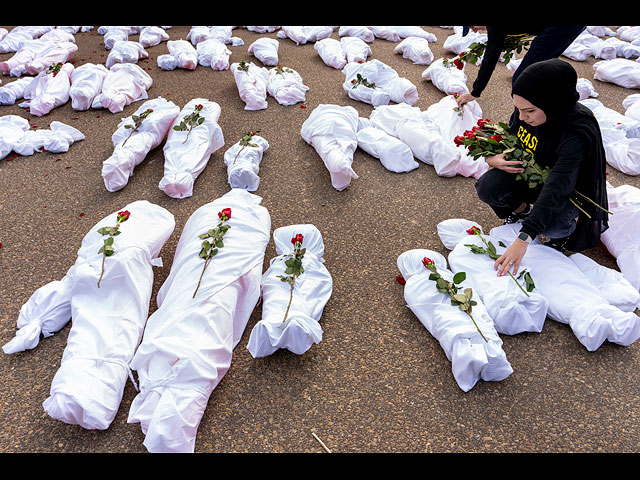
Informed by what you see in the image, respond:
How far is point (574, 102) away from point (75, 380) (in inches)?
112

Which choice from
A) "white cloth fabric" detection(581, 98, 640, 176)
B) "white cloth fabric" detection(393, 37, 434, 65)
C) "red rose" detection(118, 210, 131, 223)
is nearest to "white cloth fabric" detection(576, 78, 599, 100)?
"white cloth fabric" detection(581, 98, 640, 176)

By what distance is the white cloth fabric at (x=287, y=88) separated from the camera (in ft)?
15.3

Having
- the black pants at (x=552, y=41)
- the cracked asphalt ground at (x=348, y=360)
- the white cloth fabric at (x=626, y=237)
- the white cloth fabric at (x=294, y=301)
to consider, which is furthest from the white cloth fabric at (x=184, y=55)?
the white cloth fabric at (x=626, y=237)

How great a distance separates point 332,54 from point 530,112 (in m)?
3.98

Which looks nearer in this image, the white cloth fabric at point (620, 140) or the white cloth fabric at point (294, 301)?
the white cloth fabric at point (294, 301)

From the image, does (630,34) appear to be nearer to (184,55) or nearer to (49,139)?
(184,55)

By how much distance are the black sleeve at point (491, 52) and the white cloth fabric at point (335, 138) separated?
3.75 ft

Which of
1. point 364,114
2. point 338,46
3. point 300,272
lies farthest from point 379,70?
point 300,272

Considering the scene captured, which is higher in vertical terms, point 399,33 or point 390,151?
point 399,33

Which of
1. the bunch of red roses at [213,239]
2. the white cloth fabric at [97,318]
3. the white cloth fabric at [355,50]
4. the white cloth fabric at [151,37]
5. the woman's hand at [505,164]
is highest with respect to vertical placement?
the woman's hand at [505,164]

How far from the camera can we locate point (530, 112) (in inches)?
86.8

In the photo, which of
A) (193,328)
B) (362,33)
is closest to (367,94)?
(362,33)

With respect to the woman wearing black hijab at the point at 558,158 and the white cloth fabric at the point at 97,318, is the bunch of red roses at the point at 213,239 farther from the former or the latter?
the woman wearing black hijab at the point at 558,158
